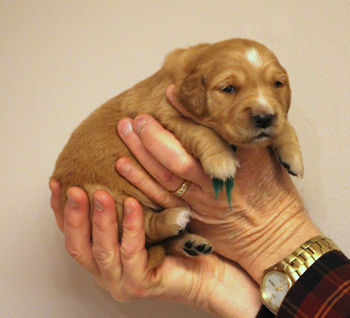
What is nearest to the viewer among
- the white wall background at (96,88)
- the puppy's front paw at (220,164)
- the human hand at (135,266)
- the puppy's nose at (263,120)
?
the puppy's nose at (263,120)

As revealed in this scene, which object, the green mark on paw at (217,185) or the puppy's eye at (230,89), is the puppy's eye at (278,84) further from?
the green mark on paw at (217,185)

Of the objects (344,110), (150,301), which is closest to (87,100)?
(150,301)

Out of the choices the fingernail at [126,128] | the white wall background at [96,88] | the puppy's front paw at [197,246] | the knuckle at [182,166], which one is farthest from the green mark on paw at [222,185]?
the white wall background at [96,88]

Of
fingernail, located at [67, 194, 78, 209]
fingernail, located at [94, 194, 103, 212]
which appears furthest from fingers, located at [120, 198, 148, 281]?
fingernail, located at [67, 194, 78, 209]

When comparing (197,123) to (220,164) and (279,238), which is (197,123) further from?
(279,238)

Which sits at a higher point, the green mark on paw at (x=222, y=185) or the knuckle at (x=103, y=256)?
the green mark on paw at (x=222, y=185)

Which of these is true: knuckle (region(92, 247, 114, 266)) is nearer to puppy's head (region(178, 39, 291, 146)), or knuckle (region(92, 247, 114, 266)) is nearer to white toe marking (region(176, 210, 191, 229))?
white toe marking (region(176, 210, 191, 229))
